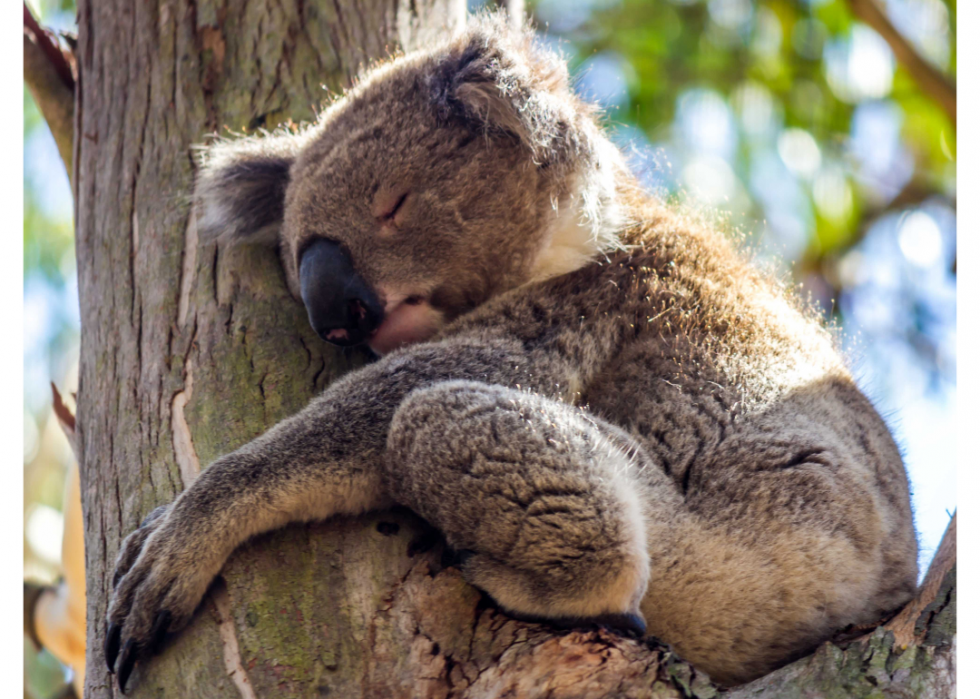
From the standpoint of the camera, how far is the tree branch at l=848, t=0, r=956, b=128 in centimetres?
414

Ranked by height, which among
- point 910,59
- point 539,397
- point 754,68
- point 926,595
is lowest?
point 926,595

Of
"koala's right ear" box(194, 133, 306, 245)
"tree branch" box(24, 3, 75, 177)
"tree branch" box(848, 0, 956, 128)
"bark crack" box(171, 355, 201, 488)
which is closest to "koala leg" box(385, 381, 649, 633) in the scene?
"bark crack" box(171, 355, 201, 488)

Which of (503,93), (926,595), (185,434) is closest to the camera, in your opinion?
(926,595)

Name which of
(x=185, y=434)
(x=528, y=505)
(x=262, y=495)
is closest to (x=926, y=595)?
(x=528, y=505)

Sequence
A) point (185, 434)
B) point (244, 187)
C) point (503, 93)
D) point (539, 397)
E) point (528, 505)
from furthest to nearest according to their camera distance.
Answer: point (244, 187) < point (503, 93) < point (185, 434) < point (539, 397) < point (528, 505)

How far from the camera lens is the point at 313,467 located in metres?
1.95

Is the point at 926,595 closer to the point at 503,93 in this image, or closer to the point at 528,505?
the point at 528,505

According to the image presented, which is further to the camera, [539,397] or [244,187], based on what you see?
[244,187]

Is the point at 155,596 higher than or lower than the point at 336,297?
lower

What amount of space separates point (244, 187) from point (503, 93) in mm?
838

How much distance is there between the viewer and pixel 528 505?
1808mm

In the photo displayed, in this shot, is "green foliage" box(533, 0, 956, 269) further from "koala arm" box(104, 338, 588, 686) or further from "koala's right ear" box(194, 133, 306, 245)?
"koala arm" box(104, 338, 588, 686)

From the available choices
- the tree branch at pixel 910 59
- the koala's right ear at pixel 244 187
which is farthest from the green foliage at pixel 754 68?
the koala's right ear at pixel 244 187

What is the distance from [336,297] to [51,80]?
1.71 m
